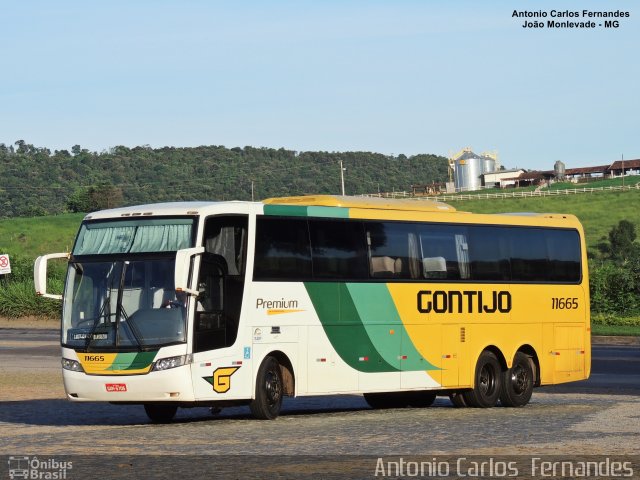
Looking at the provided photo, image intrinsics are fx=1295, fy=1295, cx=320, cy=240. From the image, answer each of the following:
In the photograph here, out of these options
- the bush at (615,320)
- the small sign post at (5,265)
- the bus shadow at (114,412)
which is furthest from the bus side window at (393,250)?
the small sign post at (5,265)

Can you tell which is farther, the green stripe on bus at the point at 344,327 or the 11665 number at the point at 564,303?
the 11665 number at the point at 564,303

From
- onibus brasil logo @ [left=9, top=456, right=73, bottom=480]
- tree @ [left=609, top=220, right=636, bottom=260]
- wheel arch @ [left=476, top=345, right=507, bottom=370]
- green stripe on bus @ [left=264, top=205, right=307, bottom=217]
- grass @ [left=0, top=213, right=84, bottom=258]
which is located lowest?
onibus brasil logo @ [left=9, top=456, right=73, bottom=480]

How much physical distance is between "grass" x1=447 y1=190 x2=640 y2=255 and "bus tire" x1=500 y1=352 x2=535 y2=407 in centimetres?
7988

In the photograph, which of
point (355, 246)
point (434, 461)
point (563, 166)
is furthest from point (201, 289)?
point (563, 166)

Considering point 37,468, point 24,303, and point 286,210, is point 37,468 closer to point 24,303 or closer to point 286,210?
point 286,210

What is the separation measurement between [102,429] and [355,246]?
17.5 feet

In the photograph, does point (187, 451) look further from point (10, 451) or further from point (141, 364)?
point (141, 364)

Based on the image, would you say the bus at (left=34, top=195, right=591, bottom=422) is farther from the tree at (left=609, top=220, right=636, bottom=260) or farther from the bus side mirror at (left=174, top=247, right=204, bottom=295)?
the tree at (left=609, top=220, right=636, bottom=260)

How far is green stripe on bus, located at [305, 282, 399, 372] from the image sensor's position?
20250 mm

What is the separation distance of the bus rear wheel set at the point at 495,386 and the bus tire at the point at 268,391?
478 centimetres

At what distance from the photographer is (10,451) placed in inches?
574

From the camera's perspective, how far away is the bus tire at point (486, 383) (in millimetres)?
22891

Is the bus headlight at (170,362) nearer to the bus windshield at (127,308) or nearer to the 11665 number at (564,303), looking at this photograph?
the bus windshield at (127,308)

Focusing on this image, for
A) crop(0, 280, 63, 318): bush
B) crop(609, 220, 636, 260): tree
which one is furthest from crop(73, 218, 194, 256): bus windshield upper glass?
crop(609, 220, 636, 260): tree
